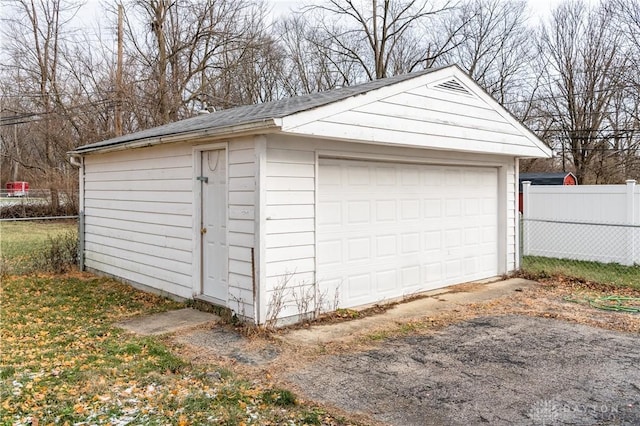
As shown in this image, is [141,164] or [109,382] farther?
[141,164]

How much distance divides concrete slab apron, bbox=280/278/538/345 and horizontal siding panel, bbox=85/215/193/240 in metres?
2.46

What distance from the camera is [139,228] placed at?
27.5 ft

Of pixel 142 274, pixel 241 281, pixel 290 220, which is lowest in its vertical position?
pixel 142 274

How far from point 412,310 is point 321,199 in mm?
1993

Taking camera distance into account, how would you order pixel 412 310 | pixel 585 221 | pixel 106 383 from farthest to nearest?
pixel 585 221, pixel 412 310, pixel 106 383

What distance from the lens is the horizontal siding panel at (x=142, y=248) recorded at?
7.27 meters

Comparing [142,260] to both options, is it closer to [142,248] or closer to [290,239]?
[142,248]

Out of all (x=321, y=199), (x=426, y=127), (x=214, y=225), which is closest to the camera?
(x=321, y=199)

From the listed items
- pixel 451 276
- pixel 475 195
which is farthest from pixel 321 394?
pixel 475 195

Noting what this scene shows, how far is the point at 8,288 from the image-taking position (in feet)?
27.0

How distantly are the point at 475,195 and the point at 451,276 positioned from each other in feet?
5.12

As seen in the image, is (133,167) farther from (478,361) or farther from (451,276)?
(478,361)

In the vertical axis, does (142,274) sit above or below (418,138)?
below

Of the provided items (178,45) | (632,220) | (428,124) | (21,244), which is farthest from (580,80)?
(21,244)
